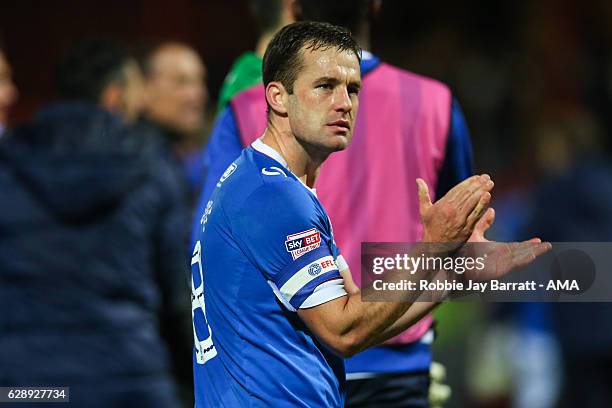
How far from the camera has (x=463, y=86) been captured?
13539mm

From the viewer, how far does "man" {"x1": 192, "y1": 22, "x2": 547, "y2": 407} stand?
2.99m

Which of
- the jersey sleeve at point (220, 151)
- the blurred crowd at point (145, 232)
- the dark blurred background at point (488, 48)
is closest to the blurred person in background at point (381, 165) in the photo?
the jersey sleeve at point (220, 151)

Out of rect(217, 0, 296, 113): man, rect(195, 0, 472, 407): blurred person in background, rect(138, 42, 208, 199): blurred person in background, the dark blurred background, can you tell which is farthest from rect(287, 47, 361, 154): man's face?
the dark blurred background

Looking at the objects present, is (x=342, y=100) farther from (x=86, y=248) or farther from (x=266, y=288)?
(x=86, y=248)

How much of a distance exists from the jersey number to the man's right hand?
0.62m

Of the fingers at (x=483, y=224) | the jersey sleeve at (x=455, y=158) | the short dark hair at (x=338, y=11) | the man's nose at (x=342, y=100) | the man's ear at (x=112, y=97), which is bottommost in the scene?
the fingers at (x=483, y=224)

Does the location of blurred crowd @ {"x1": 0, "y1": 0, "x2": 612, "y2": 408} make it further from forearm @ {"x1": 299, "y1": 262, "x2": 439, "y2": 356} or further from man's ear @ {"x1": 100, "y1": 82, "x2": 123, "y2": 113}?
forearm @ {"x1": 299, "y1": 262, "x2": 439, "y2": 356}

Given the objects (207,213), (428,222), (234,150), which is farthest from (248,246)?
(234,150)

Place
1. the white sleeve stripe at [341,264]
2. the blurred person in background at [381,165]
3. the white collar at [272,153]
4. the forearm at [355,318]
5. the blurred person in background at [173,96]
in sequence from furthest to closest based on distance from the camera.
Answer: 1. the blurred person in background at [173,96]
2. the blurred person in background at [381,165]
3. the white sleeve stripe at [341,264]
4. the white collar at [272,153]
5. the forearm at [355,318]

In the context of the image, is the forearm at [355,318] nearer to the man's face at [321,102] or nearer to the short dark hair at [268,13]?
the man's face at [321,102]

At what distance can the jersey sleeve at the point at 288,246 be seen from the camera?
3.00 metres

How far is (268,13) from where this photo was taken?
454 centimetres

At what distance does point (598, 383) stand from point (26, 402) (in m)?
3.69

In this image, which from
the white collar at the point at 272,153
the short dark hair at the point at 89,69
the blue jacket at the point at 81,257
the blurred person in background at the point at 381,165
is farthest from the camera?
the short dark hair at the point at 89,69
